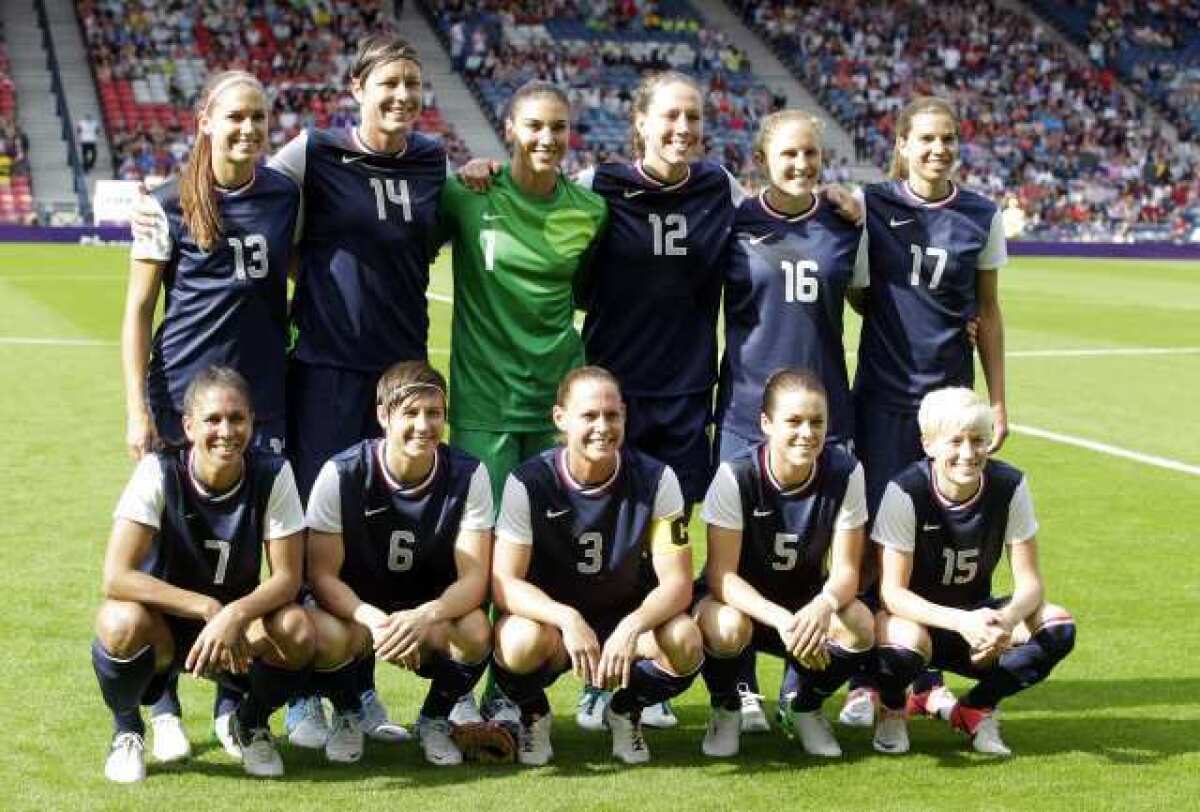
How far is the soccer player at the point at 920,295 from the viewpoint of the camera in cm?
578

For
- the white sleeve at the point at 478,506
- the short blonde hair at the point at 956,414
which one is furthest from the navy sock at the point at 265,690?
the short blonde hair at the point at 956,414

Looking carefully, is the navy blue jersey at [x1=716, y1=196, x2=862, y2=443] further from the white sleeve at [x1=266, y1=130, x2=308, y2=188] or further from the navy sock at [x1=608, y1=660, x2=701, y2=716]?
the white sleeve at [x1=266, y1=130, x2=308, y2=188]

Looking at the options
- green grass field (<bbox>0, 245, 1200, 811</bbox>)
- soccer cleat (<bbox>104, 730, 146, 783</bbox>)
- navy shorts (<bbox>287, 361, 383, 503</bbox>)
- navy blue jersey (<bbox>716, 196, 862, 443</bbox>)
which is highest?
navy blue jersey (<bbox>716, 196, 862, 443</bbox>)

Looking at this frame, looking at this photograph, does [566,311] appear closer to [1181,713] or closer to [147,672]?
[147,672]

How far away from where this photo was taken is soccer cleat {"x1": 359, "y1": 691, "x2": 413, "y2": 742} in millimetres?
5371

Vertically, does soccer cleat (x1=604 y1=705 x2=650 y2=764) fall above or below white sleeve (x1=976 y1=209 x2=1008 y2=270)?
below

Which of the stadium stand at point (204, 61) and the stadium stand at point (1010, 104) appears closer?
the stadium stand at point (204, 61)

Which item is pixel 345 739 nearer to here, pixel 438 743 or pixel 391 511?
pixel 438 743

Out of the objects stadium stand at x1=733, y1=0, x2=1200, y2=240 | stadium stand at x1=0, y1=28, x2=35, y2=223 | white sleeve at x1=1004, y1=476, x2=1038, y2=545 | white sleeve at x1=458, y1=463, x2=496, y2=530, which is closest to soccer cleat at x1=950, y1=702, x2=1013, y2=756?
white sleeve at x1=1004, y1=476, x2=1038, y2=545

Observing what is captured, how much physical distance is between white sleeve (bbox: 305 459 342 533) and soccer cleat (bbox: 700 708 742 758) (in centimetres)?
128

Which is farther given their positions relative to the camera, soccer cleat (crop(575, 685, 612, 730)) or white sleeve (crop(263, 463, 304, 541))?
soccer cleat (crop(575, 685, 612, 730))

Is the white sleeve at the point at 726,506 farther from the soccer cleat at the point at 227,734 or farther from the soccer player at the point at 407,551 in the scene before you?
the soccer cleat at the point at 227,734

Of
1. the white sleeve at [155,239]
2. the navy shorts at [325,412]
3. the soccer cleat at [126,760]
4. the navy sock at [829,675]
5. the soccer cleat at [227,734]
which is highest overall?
the white sleeve at [155,239]

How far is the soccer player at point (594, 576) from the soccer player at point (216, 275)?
0.91 meters
